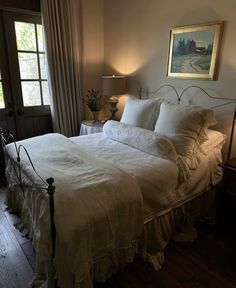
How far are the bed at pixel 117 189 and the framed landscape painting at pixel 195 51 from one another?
1.71ft

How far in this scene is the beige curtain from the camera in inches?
125

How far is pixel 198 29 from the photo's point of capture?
2.45 meters

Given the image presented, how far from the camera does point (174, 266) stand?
1830 millimetres

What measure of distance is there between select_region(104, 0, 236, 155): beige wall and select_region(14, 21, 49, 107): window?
1.10 metres

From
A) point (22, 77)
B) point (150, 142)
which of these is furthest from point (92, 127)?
point (150, 142)

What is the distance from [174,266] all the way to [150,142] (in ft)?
3.48

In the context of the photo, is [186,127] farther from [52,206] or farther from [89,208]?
[52,206]

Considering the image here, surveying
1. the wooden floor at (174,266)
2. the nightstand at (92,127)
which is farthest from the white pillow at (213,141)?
the nightstand at (92,127)

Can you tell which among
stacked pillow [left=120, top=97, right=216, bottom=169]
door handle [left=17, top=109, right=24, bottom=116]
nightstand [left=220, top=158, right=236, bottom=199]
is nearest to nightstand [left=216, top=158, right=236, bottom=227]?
nightstand [left=220, top=158, right=236, bottom=199]

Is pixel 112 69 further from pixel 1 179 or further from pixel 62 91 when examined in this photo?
pixel 1 179

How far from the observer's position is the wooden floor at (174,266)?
5.51 ft

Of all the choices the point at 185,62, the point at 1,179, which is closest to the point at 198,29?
the point at 185,62

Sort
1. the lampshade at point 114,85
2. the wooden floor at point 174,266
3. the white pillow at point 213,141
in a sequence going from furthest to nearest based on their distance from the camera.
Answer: the lampshade at point 114,85 → the white pillow at point 213,141 → the wooden floor at point 174,266

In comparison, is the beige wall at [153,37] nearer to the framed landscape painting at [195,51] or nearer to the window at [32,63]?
the framed landscape painting at [195,51]
